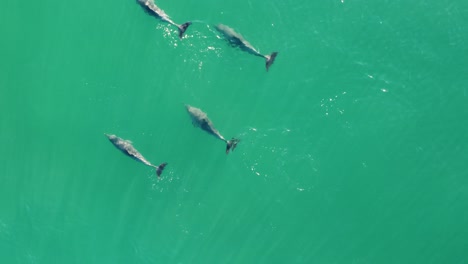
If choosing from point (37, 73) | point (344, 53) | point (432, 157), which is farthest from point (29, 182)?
point (432, 157)

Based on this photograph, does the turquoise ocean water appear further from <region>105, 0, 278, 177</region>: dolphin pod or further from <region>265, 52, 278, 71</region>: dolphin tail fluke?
<region>265, 52, 278, 71</region>: dolphin tail fluke

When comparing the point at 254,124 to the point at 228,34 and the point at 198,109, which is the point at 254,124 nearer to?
the point at 198,109

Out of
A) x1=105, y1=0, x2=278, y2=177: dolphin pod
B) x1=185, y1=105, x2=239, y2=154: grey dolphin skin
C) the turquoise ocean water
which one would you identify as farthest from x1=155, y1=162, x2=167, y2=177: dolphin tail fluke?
x1=185, y1=105, x2=239, y2=154: grey dolphin skin

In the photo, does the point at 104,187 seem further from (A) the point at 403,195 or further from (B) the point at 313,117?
(A) the point at 403,195

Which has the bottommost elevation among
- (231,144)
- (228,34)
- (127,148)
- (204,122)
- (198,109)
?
(127,148)

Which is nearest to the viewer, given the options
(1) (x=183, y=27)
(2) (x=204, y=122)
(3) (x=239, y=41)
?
(1) (x=183, y=27)

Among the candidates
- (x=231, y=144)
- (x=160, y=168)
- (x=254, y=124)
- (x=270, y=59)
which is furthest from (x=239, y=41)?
(x=160, y=168)

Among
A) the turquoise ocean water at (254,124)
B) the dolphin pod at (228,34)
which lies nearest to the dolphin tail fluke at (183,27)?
the dolphin pod at (228,34)
